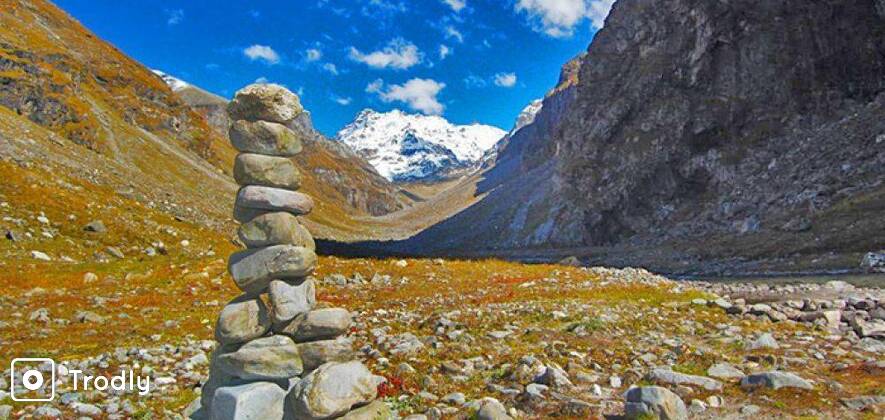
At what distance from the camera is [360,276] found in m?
31.3

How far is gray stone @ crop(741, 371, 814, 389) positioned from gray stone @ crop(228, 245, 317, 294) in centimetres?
959

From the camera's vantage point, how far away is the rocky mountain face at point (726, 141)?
46.6 m

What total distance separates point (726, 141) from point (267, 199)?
265 ft

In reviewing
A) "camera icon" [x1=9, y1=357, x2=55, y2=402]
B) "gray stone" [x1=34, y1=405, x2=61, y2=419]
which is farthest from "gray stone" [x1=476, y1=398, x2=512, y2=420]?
"camera icon" [x1=9, y1=357, x2=55, y2=402]

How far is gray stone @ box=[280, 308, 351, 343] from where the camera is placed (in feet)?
34.1

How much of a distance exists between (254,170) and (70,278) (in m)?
19.7

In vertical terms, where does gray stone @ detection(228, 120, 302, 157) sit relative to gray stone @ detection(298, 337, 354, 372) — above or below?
above

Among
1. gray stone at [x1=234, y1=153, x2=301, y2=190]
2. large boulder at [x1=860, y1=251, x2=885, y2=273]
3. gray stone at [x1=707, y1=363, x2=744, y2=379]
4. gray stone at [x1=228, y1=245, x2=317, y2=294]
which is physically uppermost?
gray stone at [x1=234, y1=153, x2=301, y2=190]

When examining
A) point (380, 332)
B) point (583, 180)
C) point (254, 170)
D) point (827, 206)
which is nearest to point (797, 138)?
point (827, 206)

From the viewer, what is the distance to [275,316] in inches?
412

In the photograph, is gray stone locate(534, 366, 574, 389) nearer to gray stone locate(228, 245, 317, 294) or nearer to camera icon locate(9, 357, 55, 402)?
gray stone locate(228, 245, 317, 294)

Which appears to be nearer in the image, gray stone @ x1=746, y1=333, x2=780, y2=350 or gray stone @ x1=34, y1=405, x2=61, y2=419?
gray stone @ x1=34, y1=405, x2=61, y2=419

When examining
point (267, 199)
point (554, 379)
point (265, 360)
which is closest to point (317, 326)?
point (265, 360)

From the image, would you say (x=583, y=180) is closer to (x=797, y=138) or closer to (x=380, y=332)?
(x=797, y=138)
